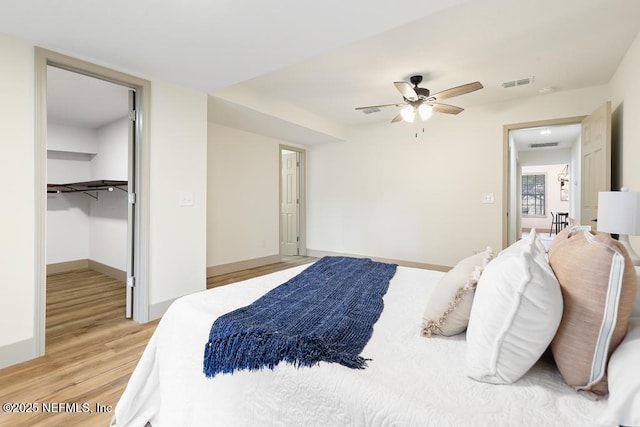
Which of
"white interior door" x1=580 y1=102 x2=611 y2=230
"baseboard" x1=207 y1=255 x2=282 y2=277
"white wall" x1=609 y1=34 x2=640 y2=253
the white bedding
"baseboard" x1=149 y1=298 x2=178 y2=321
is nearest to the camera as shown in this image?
the white bedding

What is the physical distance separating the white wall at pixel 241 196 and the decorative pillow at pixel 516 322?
413 cm

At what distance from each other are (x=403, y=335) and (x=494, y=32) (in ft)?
8.61

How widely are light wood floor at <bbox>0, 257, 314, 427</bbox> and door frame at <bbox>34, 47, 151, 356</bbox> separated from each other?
0.64 feet

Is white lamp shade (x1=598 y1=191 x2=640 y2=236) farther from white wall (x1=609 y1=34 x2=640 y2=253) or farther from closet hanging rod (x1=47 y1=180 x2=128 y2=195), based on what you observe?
closet hanging rod (x1=47 y1=180 x2=128 y2=195)

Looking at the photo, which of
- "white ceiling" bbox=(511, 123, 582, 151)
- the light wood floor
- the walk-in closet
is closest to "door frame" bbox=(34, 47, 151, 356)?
the light wood floor

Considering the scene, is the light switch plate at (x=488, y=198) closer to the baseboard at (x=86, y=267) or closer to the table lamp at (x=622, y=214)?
the table lamp at (x=622, y=214)

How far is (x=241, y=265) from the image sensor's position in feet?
16.1

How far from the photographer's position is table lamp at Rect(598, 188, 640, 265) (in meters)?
1.84

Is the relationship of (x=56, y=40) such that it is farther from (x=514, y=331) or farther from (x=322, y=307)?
(x=514, y=331)

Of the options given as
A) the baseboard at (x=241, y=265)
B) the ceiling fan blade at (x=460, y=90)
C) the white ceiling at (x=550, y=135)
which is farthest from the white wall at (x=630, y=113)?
the baseboard at (x=241, y=265)

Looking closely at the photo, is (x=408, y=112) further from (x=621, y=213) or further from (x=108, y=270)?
(x=108, y=270)

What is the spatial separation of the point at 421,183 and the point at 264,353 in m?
4.34

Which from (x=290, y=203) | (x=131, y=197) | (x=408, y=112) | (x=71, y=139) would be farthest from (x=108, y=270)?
(x=408, y=112)

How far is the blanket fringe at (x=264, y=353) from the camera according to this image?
100 centimetres
